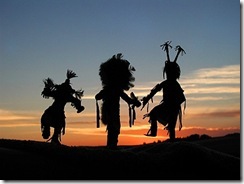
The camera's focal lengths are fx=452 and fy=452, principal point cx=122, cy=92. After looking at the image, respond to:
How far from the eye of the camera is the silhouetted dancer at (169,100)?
4.93 m

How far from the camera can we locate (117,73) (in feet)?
16.2

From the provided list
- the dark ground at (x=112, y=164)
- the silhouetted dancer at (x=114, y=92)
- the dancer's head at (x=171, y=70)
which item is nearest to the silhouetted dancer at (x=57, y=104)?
the silhouetted dancer at (x=114, y=92)

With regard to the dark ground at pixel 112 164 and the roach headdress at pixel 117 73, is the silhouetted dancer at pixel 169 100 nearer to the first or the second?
the roach headdress at pixel 117 73

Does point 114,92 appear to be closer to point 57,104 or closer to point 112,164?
point 57,104

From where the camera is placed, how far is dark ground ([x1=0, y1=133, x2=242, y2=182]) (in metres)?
2.95

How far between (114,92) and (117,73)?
0.21 metres

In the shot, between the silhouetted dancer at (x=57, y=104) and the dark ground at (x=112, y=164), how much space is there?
185cm

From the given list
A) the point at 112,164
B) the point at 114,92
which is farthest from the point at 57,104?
the point at 112,164

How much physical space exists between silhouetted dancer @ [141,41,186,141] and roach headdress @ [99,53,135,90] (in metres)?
0.28

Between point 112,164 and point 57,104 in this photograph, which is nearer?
point 112,164

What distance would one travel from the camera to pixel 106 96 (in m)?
4.92

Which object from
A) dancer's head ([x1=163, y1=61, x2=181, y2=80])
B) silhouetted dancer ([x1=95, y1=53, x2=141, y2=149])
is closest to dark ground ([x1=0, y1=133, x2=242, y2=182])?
silhouetted dancer ([x1=95, y1=53, x2=141, y2=149])

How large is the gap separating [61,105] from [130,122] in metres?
0.86

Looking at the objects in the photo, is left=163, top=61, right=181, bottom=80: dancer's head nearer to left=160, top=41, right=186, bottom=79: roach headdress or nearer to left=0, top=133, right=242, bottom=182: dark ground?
left=160, top=41, right=186, bottom=79: roach headdress
